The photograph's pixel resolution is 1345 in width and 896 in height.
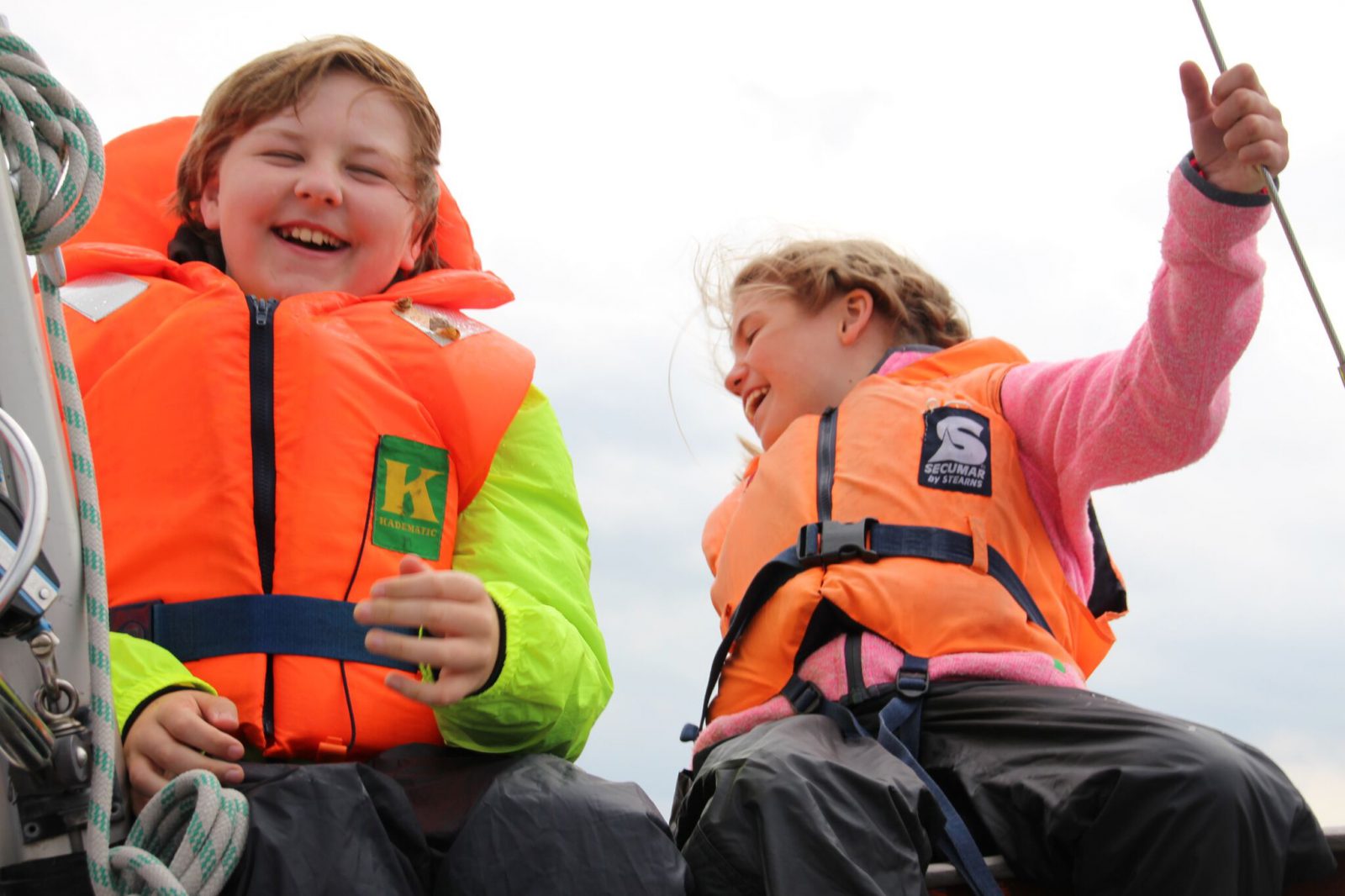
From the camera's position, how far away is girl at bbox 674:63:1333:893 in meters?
2.17

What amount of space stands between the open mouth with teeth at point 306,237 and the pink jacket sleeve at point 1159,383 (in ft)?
5.39

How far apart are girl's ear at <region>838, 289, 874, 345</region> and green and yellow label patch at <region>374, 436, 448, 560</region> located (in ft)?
5.02

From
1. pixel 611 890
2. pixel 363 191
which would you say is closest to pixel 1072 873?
pixel 611 890

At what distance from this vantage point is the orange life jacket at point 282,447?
2232 mm

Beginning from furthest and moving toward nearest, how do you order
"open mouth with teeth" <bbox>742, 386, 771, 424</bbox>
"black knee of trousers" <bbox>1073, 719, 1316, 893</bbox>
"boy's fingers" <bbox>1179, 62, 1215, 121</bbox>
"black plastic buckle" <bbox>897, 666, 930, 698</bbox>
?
"open mouth with teeth" <bbox>742, 386, 771, 424</bbox> → "black plastic buckle" <bbox>897, 666, 930, 698</bbox> → "boy's fingers" <bbox>1179, 62, 1215, 121</bbox> → "black knee of trousers" <bbox>1073, 719, 1316, 893</bbox>

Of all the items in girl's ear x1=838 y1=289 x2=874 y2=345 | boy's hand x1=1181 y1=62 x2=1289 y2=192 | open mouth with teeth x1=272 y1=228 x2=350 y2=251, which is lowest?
girl's ear x1=838 y1=289 x2=874 y2=345

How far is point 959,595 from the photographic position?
2854mm

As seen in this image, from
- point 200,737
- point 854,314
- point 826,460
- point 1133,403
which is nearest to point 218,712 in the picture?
point 200,737

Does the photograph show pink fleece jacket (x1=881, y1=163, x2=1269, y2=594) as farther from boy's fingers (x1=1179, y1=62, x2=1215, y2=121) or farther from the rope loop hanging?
the rope loop hanging

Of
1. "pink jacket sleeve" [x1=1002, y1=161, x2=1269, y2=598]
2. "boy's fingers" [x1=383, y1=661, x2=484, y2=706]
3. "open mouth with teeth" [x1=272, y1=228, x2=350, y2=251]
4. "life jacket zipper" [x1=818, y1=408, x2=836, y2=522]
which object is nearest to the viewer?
"boy's fingers" [x1=383, y1=661, x2=484, y2=706]

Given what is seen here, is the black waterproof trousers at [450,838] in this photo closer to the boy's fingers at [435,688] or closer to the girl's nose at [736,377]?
the boy's fingers at [435,688]

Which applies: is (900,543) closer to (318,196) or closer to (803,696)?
(803,696)

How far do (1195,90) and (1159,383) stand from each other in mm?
601

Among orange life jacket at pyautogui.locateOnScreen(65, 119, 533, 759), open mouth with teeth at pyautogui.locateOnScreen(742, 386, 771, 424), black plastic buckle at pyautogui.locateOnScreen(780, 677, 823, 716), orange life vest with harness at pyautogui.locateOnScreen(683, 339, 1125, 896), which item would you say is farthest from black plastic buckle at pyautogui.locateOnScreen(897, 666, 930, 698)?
open mouth with teeth at pyautogui.locateOnScreen(742, 386, 771, 424)
